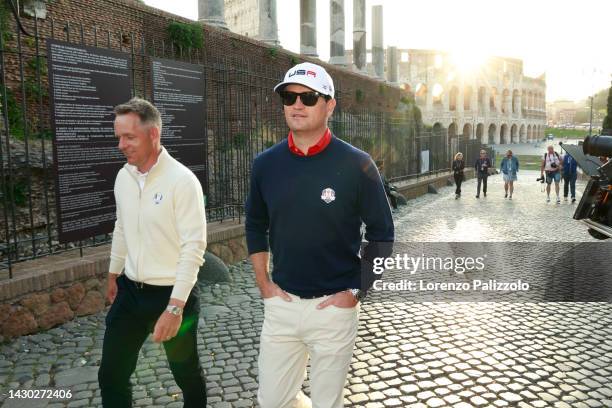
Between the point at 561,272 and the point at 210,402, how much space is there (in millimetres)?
5414

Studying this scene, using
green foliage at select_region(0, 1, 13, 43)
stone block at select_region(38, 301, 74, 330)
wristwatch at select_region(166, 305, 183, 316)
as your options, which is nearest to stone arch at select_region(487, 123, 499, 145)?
green foliage at select_region(0, 1, 13, 43)

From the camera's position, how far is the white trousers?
7.77ft

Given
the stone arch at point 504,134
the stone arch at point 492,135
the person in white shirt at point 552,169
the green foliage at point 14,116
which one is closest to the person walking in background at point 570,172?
the person in white shirt at point 552,169

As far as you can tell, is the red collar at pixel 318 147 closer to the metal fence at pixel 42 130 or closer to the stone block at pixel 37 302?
Result: the metal fence at pixel 42 130

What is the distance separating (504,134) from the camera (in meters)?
77.6

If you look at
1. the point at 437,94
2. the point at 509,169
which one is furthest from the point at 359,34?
the point at 437,94

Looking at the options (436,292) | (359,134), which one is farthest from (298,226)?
(359,134)

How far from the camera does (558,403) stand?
140 inches

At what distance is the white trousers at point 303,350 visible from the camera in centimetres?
237

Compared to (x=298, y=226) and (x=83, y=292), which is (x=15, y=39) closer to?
(x=83, y=292)

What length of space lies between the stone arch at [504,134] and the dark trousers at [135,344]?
7920cm

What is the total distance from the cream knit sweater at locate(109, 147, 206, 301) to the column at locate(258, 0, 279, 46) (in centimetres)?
1737

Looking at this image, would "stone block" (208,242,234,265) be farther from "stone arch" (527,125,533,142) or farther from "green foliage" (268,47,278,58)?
"stone arch" (527,125,533,142)

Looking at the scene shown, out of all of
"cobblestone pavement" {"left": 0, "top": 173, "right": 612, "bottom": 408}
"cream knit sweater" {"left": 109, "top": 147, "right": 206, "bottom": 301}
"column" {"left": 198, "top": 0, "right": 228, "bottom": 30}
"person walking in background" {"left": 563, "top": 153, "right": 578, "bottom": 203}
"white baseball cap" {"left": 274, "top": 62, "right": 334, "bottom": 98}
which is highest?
"column" {"left": 198, "top": 0, "right": 228, "bottom": 30}
